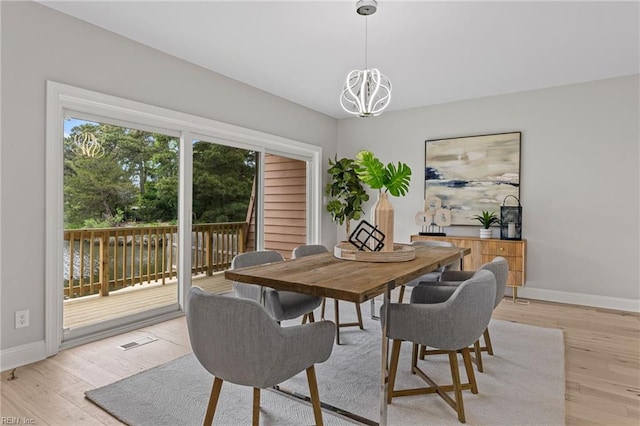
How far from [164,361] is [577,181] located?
4.60 meters

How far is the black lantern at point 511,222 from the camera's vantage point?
441 centimetres

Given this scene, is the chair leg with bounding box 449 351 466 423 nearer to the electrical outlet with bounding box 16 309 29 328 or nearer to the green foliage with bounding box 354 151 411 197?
the green foliage with bounding box 354 151 411 197

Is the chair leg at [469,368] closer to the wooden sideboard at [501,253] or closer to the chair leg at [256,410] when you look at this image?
the chair leg at [256,410]

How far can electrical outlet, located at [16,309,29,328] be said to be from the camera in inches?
101

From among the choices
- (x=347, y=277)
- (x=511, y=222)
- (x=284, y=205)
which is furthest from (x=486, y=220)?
(x=347, y=277)

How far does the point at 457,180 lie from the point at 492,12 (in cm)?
257

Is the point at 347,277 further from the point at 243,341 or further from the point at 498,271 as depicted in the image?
the point at 498,271

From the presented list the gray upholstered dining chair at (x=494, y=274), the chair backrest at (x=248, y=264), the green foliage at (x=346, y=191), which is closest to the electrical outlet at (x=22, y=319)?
the chair backrest at (x=248, y=264)

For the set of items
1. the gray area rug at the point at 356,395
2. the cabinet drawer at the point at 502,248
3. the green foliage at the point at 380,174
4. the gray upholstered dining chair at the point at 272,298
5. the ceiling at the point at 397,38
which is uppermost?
the ceiling at the point at 397,38

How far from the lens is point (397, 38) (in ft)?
10.2

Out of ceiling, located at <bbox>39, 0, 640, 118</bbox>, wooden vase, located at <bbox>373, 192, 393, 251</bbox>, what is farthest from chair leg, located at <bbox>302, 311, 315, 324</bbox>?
ceiling, located at <bbox>39, 0, 640, 118</bbox>

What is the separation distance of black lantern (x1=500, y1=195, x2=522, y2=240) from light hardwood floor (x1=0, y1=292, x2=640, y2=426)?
1.06m

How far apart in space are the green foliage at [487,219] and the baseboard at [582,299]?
2.85ft

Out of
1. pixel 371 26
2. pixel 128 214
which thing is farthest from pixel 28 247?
pixel 371 26
